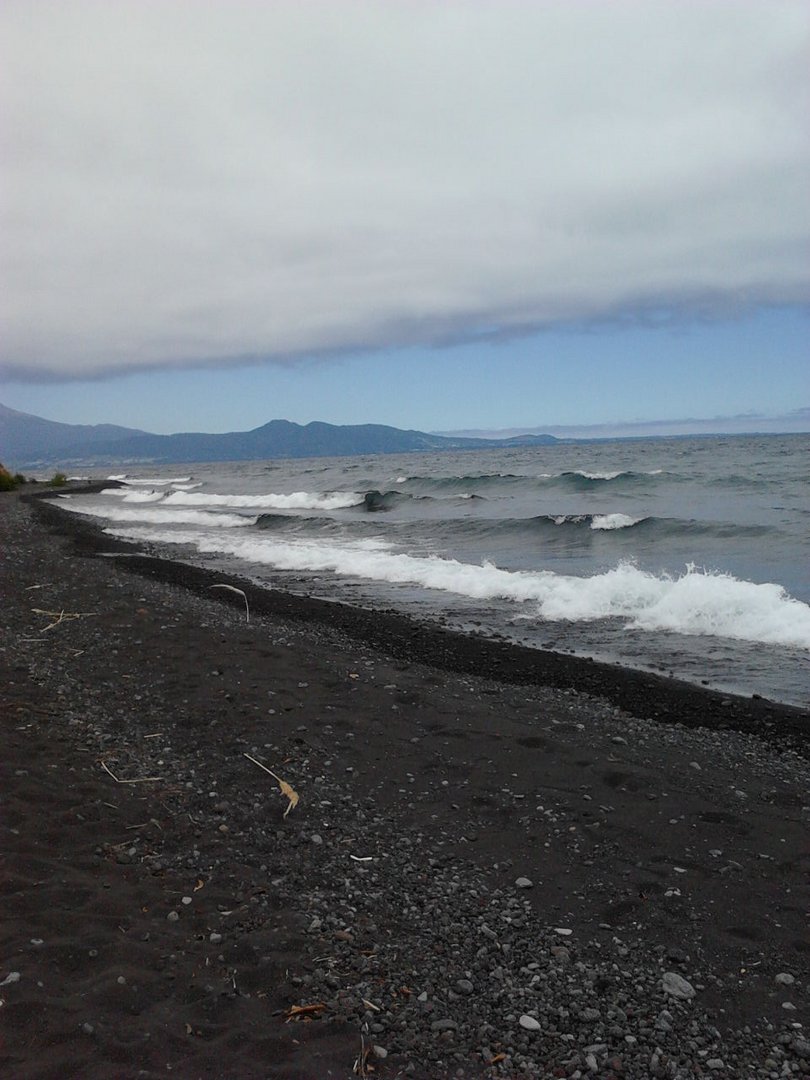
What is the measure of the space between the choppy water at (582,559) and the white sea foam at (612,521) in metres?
0.08

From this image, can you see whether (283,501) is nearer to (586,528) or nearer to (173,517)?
(173,517)

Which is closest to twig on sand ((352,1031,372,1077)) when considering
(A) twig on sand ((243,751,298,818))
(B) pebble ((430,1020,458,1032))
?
(B) pebble ((430,1020,458,1032))

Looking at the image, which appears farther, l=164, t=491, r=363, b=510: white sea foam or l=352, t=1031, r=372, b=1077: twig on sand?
l=164, t=491, r=363, b=510: white sea foam

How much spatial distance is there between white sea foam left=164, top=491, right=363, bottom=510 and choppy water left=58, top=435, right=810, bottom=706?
546 mm

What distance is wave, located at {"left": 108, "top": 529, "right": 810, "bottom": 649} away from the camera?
10602 millimetres

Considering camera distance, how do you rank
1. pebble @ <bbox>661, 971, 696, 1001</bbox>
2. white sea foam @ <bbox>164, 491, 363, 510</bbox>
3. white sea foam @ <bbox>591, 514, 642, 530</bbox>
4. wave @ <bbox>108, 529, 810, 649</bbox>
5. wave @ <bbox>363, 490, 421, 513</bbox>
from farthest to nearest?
white sea foam @ <bbox>164, 491, 363, 510</bbox>, wave @ <bbox>363, 490, 421, 513</bbox>, white sea foam @ <bbox>591, 514, 642, 530</bbox>, wave @ <bbox>108, 529, 810, 649</bbox>, pebble @ <bbox>661, 971, 696, 1001</bbox>

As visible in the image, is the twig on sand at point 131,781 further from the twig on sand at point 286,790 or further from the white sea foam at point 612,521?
the white sea foam at point 612,521

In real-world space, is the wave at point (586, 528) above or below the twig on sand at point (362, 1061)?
above

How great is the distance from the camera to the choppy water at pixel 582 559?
1028cm

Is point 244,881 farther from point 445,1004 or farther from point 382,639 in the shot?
point 382,639

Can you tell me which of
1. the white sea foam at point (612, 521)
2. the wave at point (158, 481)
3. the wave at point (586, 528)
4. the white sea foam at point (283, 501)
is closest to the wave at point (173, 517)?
the white sea foam at point (283, 501)

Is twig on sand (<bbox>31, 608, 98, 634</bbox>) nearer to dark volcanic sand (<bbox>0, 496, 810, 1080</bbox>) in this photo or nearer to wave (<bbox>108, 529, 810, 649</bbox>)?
dark volcanic sand (<bbox>0, 496, 810, 1080</bbox>)

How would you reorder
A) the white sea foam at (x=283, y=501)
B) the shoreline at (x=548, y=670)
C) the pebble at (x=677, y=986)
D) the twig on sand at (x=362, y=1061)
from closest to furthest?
1. the twig on sand at (x=362, y=1061)
2. the pebble at (x=677, y=986)
3. the shoreline at (x=548, y=670)
4. the white sea foam at (x=283, y=501)

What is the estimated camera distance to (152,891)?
13.3 feet
